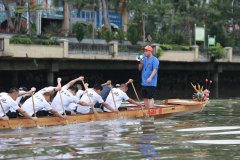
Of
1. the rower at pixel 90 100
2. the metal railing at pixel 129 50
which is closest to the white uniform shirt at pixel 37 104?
the rower at pixel 90 100

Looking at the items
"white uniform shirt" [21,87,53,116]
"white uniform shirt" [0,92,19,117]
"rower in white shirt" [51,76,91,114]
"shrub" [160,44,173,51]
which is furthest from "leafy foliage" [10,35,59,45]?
"white uniform shirt" [0,92,19,117]

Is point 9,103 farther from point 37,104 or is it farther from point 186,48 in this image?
point 186,48

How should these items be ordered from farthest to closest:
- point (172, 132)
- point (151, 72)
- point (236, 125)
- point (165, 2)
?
1. point (165, 2)
2. point (151, 72)
3. point (236, 125)
4. point (172, 132)

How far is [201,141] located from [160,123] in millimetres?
3806

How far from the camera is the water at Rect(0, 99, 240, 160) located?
913cm

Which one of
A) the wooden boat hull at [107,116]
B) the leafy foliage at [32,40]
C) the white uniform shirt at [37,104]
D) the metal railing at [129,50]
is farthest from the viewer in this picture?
the metal railing at [129,50]

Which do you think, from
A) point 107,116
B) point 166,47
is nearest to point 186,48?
point 166,47

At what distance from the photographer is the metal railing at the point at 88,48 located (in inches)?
1298

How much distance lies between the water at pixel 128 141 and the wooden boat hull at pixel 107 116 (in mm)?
136

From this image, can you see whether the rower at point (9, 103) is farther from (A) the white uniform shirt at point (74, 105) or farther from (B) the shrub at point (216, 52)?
(B) the shrub at point (216, 52)

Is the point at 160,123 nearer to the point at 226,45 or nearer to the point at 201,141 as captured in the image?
the point at 201,141

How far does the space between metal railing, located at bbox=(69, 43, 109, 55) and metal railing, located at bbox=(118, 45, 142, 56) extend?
1134 mm

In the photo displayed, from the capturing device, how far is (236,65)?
4534 cm

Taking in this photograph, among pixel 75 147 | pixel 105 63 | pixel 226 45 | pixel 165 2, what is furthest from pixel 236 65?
pixel 75 147
